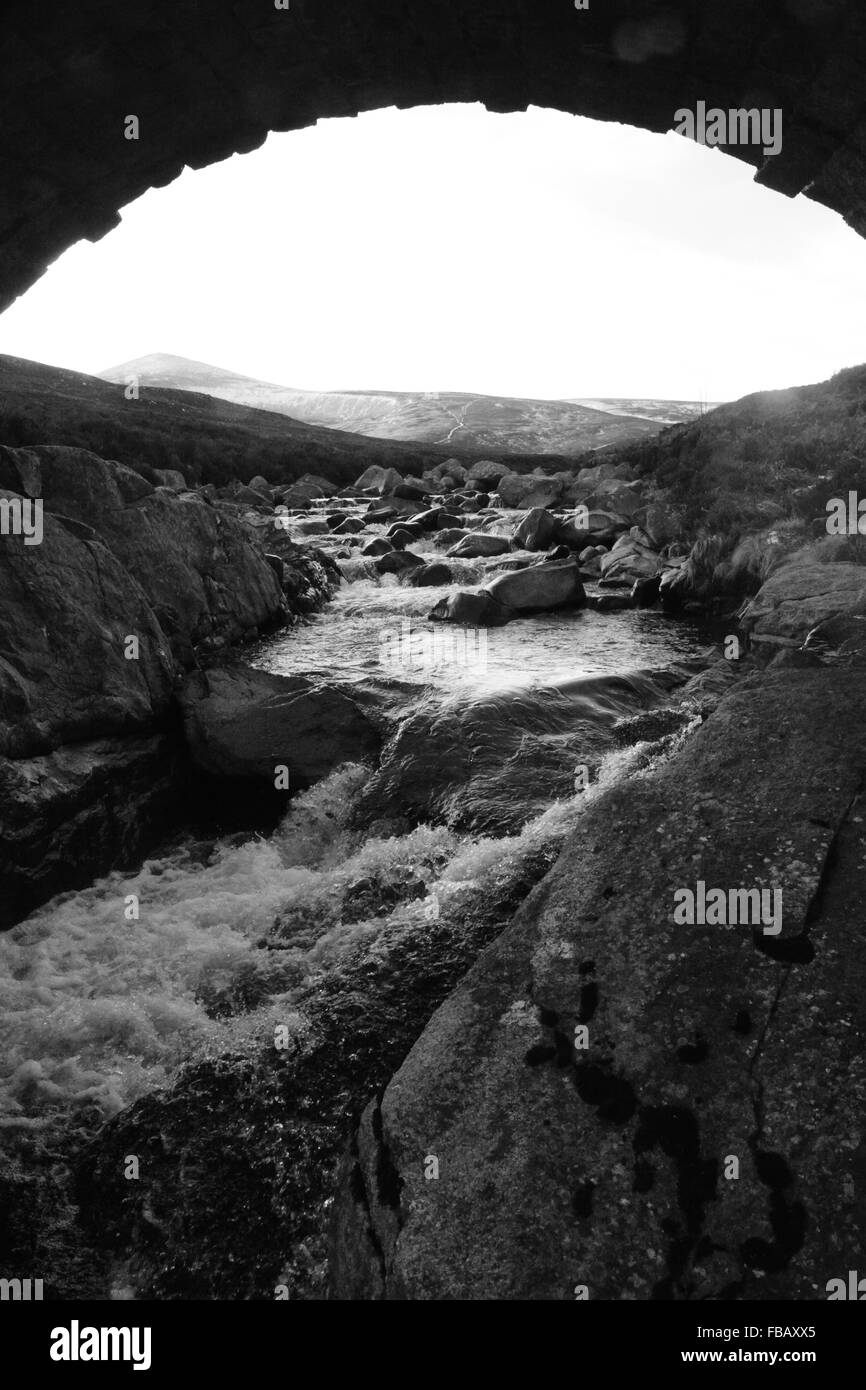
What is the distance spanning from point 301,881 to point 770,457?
18.1 meters

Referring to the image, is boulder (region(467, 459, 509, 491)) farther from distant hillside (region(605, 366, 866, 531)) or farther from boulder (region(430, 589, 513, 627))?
boulder (region(430, 589, 513, 627))

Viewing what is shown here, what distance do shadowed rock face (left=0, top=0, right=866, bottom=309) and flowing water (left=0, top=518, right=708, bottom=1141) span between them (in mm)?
5149

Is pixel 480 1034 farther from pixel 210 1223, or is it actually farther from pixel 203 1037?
pixel 203 1037

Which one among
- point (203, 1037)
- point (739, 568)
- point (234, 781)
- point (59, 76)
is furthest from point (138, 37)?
point (739, 568)

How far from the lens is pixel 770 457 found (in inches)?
786

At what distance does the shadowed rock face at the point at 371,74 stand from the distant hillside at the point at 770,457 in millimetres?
10012

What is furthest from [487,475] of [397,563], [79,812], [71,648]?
[79,812]

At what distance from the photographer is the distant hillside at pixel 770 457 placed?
15.6 meters

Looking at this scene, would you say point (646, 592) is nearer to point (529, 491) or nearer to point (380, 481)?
point (529, 491)

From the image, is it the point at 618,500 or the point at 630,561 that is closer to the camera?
the point at 630,561

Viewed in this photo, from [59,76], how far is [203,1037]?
660 cm

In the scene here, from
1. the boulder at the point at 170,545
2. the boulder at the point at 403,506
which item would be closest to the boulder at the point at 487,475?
the boulder at the point at 403,506

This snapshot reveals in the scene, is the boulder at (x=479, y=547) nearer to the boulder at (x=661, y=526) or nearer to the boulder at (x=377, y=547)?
the boulder at (x=377, y=547)

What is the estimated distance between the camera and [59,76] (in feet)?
18.2
